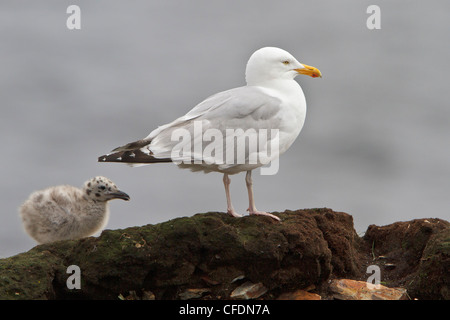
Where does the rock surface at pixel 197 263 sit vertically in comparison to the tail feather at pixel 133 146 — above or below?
below

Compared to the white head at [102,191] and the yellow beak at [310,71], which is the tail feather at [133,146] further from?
the yellow beak at [310,71]

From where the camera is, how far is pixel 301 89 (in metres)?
8.43

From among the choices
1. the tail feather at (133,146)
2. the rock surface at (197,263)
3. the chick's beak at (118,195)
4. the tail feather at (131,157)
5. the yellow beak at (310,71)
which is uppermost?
Answer: the yellow beak at (310,71)

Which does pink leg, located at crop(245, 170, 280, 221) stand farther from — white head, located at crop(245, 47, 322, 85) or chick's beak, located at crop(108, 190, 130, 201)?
chick's beak, located at crop(108, 190, 130, 201)

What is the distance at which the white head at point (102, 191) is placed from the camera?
29.0 ft

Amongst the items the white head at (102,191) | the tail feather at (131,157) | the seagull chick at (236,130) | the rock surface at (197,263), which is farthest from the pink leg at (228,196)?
the white head at (102,191)

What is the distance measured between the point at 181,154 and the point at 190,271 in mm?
1360

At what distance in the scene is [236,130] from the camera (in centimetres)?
790

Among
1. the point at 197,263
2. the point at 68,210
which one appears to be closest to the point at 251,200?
the point at 197,263

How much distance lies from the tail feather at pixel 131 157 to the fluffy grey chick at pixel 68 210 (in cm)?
122

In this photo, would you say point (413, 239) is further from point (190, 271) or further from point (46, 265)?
point (46, 265)

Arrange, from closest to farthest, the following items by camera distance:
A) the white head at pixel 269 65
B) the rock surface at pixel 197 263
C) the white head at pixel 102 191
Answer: the rock surface at pixel 197 263
the white head at pixel 269 65
the white head at pixel 102 191

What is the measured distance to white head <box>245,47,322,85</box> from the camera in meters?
8.28

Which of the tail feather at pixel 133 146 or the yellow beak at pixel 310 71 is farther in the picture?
the yellow beak at pixel 310 71
